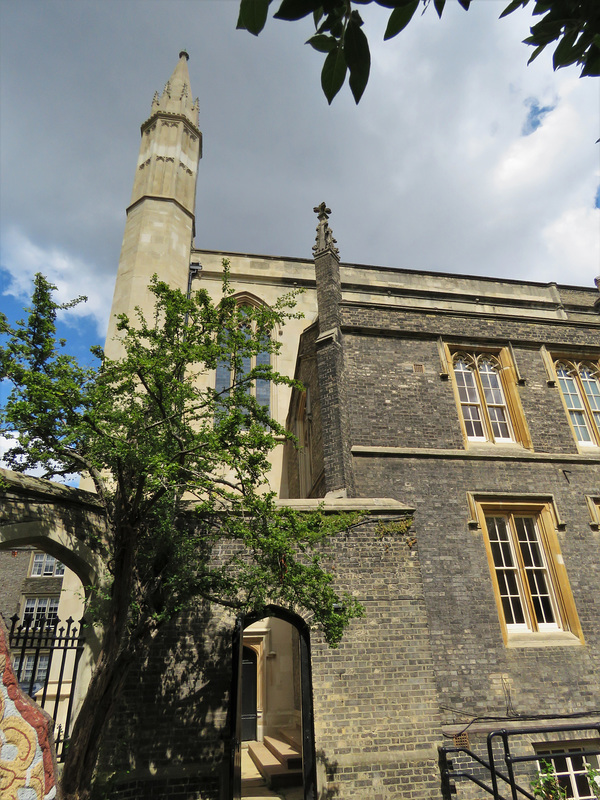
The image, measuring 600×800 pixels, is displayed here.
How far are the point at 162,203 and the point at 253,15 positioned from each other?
1991 cm

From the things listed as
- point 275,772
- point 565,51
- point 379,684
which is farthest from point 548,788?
point 565,51

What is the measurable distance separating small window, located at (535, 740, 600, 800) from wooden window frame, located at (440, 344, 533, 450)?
546cm

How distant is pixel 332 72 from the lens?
1651mm

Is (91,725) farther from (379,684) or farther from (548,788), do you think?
(548,788)

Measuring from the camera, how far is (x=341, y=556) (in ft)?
29.0

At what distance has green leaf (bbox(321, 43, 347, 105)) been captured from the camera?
1.64 meters

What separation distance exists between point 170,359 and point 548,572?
330 inches

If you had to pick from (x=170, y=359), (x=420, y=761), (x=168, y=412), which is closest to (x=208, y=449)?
(x=168, y=412)

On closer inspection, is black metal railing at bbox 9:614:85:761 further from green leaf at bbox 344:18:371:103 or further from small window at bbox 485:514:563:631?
small window at bbox 485:514:563:631

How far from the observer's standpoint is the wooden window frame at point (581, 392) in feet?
39.7

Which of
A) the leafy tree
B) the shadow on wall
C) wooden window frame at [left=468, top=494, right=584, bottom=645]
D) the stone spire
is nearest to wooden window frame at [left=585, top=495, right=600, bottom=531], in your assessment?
wooden window frame at [left=468, top=494, right=584, bottom=645]

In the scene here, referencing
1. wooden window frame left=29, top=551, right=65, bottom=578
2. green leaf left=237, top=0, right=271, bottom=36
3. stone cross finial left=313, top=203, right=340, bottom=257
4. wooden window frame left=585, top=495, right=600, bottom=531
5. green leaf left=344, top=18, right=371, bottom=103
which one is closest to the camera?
green leaf left=237, top=0, right=271, bottom=36

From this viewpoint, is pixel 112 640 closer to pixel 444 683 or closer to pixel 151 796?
pixel 151 796

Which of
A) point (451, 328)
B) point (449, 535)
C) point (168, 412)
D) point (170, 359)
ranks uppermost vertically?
point (451, 328)
